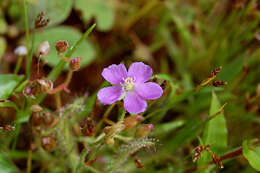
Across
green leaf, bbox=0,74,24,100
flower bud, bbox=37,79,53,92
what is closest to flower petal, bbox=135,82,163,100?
flower bud, bbox=37,79,53,92

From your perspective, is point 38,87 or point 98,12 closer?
point 38,87

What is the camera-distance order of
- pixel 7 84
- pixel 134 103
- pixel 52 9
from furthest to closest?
pixel 52 9
pixel 7 84
pixel 134 103

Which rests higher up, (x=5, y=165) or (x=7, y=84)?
(x=7, y=84)

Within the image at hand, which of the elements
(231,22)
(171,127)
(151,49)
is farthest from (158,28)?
(171,127)

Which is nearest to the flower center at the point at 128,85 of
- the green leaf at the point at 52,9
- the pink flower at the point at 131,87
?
the pink flower at the point at 131,87

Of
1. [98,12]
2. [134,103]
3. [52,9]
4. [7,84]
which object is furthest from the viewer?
[98,12]

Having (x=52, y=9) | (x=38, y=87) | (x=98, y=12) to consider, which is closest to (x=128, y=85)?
(x=38, y=87)

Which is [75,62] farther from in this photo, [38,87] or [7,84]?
[7,84]
